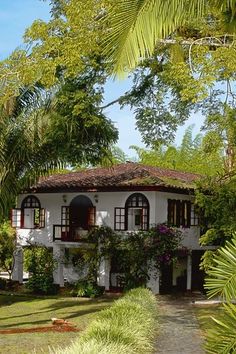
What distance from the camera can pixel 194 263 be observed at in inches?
1200

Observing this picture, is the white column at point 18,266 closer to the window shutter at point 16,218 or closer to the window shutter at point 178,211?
the window shutter at point 16,218

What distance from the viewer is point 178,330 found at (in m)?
17.2

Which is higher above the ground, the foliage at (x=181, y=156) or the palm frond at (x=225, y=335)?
the foliage at (x=181, y=156)

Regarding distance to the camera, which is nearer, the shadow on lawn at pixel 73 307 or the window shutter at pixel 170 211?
the shadow on lawn at pixel 73 307

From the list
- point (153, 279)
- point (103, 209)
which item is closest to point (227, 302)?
point (153, 279)

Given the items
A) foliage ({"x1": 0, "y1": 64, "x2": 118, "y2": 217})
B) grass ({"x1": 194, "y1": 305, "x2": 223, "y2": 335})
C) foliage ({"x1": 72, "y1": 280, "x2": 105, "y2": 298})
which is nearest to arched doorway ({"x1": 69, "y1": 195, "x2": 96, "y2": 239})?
foliage ({"x1": 72, "y1": 280, "x2": 105, "y2": 298})

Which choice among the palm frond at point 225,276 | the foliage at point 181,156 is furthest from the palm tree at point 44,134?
the foliage at point 181,156

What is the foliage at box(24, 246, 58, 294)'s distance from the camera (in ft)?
94.8

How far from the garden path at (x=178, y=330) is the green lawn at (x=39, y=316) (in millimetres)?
2462

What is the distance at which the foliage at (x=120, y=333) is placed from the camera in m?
9.88

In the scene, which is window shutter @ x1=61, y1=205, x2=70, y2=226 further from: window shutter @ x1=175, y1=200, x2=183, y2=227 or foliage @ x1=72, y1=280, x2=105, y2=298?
window shutter @ x1=175, y1=200, x2=183, y2=227

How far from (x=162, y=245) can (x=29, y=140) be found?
344 inches

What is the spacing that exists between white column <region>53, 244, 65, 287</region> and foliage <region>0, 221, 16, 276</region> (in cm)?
255

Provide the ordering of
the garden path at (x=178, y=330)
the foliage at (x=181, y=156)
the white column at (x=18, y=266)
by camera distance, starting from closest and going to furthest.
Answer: the garden path at (x=178, y=330)
the white column at (x=18, y=266)
the foliage at (x=181, y=156)
